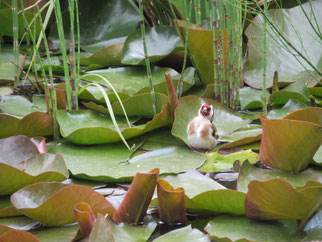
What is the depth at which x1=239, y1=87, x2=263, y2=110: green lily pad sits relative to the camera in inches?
87.0

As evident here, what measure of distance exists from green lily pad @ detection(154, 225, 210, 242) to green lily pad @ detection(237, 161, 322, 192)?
26 centimetres

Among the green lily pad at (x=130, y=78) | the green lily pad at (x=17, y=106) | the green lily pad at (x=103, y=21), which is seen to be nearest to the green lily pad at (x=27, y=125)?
the green lily pad at (x=17, y=106)

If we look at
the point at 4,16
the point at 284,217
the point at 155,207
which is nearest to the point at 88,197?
the point at 155,207

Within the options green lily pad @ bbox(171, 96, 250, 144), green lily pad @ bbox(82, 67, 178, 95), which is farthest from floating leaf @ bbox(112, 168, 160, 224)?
green lily pad @ bbox(82, 67, 178, 95)

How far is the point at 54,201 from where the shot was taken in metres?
1.27

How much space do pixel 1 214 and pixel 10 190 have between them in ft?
0.39

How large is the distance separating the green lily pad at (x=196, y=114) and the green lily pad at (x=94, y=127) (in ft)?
0.19

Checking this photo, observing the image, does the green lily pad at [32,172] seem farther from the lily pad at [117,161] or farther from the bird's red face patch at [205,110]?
the bird's red face patch at [205,110]

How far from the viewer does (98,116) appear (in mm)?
2072

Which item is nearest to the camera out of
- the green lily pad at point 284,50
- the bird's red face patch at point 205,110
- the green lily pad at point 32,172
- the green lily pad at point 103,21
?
the green lily pad at point 32,172

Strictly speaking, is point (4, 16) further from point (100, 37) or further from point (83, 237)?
point (83, 237)

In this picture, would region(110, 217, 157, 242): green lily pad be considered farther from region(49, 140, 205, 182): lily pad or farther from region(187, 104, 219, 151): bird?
region(187, 104, 219, 151): bird

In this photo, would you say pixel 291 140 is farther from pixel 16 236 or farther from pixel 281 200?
pixel 16 236

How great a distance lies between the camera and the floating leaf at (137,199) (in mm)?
1274
